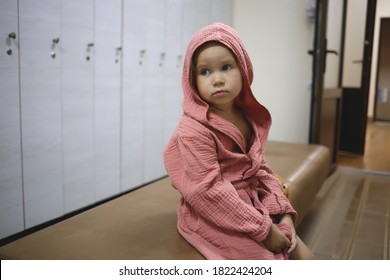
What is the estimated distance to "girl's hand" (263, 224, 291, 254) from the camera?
0.96m

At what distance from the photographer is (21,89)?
190cm

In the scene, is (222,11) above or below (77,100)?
above

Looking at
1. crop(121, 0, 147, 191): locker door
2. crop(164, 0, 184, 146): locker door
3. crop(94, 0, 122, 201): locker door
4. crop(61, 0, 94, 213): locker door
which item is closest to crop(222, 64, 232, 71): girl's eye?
crop(61, 0, 94, 213): locker door

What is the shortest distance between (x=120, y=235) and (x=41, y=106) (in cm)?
116

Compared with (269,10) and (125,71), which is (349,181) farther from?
(125,71)

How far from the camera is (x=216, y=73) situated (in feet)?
3.18

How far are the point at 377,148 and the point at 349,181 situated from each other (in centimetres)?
194

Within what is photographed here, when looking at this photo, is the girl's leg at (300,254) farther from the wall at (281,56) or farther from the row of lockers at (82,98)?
the wall at (281,56)

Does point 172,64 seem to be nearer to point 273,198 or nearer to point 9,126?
point 9,126

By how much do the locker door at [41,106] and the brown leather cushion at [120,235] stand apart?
2.51 ft

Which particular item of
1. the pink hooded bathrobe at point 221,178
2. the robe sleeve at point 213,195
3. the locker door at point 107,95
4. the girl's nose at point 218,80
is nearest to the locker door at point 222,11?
the locker door at point 107,95

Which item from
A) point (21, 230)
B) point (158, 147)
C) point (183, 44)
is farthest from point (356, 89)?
point (21, 230)

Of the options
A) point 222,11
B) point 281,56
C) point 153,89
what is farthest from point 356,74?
point 153,89

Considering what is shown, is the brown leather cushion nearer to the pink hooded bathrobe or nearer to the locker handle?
the pink hooded bathrobe
